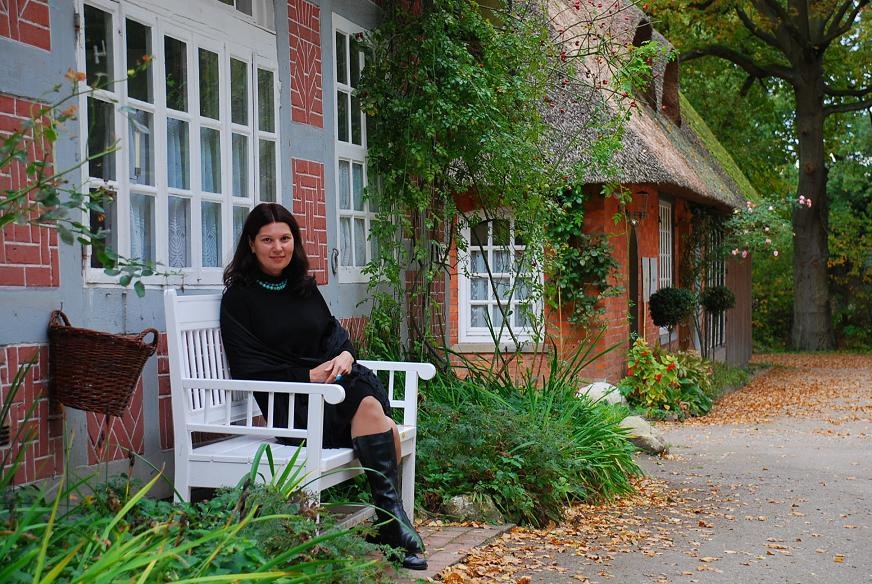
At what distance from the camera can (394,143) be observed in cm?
725

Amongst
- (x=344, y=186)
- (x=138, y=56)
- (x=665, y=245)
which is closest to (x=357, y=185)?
(x=344, y=186)

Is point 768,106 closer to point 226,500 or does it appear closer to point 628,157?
point 628,157

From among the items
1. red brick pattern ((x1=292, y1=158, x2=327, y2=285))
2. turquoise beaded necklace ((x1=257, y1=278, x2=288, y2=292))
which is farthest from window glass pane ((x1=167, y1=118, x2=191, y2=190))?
red brick pattern ((x1=292, y1=158, x2=327, y2=285))

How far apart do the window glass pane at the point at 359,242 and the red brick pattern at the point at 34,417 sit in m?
3.01

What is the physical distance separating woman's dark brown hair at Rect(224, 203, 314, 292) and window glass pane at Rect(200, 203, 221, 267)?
0.35 metres

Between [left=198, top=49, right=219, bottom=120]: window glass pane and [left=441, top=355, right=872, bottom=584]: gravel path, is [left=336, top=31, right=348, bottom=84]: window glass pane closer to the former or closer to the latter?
[left=198, top=49, right=219, bottom=120]: window glass pane

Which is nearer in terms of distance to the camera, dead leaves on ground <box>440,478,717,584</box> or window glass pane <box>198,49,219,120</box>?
dead leaves on ground <box>440,478,717,584</box>

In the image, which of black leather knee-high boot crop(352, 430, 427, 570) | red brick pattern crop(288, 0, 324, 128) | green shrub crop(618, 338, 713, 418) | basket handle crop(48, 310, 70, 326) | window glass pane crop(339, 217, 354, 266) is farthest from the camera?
green shrub crop(618, 338, 713, 418)

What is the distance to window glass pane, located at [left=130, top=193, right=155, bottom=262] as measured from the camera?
4.84m

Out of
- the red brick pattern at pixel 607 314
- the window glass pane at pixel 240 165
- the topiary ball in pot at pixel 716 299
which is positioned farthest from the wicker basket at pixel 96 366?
the topiary ball in pot at pixel 716 299

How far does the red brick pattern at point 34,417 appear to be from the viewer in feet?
13.3

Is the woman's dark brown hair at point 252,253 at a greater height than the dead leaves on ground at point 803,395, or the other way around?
the woman's dark brown hair at point 252,253

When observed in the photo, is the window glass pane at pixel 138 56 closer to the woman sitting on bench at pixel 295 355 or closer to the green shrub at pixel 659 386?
the woman sitting on bench at pixel 295 355

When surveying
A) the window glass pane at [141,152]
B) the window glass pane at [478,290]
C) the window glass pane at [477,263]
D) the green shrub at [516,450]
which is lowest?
the green shrub at [516,450]
